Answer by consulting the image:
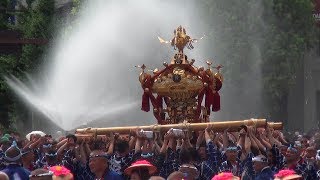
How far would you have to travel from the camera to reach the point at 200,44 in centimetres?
3341

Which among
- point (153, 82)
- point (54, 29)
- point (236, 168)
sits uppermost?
point (54, 29)

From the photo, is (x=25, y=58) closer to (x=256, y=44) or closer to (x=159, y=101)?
(x=256, y=44)

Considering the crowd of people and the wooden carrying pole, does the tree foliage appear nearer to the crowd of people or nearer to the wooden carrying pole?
the wooden carrying pole

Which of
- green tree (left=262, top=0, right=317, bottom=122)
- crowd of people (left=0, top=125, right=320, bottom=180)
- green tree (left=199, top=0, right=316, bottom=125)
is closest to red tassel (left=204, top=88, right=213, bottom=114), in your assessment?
crowd of people (left=0, top=125, right=320, bottom=180)

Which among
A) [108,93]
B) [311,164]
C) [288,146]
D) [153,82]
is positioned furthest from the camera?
[108,93]

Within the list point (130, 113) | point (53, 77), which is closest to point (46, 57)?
point (53, 77)

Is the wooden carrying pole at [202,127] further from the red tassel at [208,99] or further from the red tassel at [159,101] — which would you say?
the red tassel at [159,101]

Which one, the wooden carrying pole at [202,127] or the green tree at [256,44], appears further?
the green tree at [256,44]

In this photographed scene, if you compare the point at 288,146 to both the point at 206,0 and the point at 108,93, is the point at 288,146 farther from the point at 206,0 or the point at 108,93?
the point at 206,0

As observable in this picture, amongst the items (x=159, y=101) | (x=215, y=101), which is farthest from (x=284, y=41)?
(x=159, y=101)

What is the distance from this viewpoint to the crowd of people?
1061cm

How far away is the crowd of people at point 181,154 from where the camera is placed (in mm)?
10609

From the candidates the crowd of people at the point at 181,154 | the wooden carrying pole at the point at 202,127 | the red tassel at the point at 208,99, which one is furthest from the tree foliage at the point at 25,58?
the crowd of people at the point at 181,154

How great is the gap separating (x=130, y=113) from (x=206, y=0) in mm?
5409
